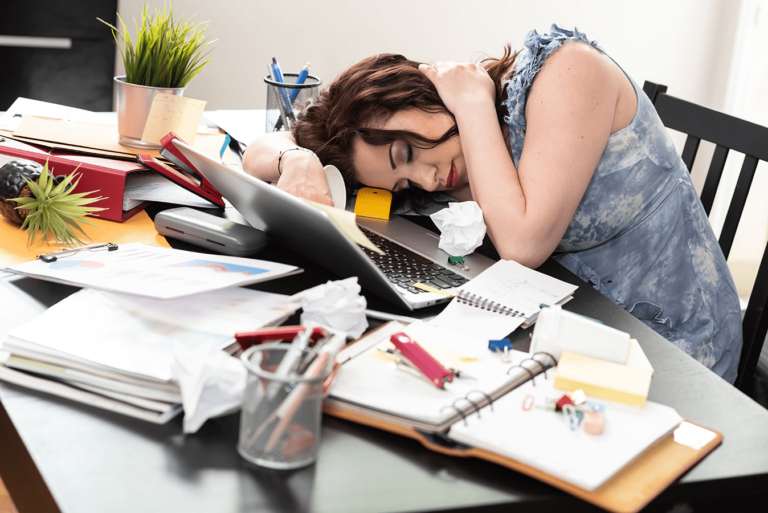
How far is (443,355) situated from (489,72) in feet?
2.53

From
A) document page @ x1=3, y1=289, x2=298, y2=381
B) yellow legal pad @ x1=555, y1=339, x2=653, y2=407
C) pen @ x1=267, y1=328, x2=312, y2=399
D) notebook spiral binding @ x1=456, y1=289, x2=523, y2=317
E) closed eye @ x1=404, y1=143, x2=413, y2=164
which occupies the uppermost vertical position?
closed eye @ x1=404, y1=143, x2=413, y2=164

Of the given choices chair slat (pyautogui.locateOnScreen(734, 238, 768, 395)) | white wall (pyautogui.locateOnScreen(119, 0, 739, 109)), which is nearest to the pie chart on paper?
chair slat (pyautogui.locateOnScreen(734, 238, 768, 395))

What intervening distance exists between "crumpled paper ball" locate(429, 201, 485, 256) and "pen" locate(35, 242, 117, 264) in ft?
1.51

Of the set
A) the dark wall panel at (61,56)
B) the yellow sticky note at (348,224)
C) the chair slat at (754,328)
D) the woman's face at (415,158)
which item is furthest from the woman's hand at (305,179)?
the dark wall panel at (61,56)

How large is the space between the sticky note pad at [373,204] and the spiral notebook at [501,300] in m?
0.31

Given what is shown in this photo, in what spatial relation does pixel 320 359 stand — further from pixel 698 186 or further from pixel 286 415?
pixel 698 186

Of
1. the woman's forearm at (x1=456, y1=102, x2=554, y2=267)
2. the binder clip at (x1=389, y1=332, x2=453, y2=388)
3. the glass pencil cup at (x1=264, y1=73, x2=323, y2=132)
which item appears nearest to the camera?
the binder clip at (x1=389, y1=332, x2=453, y2=388)

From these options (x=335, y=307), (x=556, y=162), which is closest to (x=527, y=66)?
(x=556, y=162)

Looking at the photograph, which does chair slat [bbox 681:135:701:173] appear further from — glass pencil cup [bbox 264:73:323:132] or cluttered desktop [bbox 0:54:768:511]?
glass pencil cup [bbox 264:73:323:132]

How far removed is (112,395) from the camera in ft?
1.72

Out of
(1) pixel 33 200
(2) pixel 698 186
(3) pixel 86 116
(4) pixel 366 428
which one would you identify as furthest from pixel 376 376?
(2) pixel 698 186

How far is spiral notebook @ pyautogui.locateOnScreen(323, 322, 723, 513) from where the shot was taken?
46 cm

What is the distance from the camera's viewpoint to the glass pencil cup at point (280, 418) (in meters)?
0.45

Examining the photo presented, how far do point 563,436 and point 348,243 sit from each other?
28 centimetres
